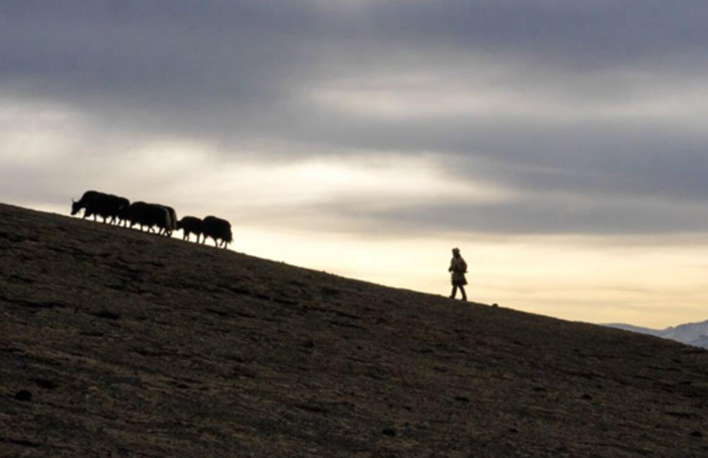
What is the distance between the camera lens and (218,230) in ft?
171

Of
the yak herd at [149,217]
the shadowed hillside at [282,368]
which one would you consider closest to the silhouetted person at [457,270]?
the shadowed hillside at [282,368]

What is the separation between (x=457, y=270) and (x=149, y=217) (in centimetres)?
1483

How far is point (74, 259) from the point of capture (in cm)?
2955

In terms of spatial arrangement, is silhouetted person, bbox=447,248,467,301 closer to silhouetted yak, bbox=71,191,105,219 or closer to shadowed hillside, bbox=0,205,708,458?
shadowed hillside, bbox=0,205,708,458

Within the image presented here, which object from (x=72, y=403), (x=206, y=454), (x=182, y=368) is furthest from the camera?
(x=182, y=368)

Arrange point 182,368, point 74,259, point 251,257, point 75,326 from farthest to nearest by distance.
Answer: point 251,257 → point 74,259 → point 75,326 → point 182,368

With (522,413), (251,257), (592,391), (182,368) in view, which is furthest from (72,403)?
(251,257)

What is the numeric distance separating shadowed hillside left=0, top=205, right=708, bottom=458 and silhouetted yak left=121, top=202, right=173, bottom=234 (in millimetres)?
9747

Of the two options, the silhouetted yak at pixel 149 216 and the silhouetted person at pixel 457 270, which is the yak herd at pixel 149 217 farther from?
the silhouetted person at pixel 457 270

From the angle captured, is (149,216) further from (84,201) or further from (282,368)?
(282,368)

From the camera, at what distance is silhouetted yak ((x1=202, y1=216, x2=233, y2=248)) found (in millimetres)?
51875

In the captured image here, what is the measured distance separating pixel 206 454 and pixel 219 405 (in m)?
3.09

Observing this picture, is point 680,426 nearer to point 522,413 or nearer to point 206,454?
point 522,413

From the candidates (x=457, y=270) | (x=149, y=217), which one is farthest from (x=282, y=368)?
(x=149, y=217)
